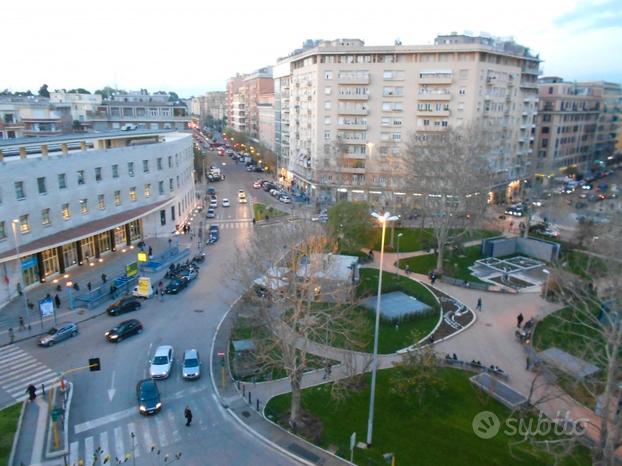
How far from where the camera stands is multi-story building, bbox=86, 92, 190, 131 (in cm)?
8350

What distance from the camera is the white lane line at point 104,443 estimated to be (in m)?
19.3

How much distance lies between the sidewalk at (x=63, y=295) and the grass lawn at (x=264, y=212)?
15.2m

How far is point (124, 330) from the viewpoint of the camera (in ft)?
95.1

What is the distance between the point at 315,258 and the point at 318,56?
53051 millimetres

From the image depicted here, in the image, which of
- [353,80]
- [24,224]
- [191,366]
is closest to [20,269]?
[24,224]

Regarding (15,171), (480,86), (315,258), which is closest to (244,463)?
(315,258)

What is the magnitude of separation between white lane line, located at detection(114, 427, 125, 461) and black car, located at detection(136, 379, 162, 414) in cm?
136

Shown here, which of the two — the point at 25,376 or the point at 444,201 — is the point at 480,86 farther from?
the point at 25,376

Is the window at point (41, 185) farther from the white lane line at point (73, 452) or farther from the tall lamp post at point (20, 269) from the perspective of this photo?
the white lane line at point (73, 452)

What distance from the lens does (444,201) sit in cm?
4106

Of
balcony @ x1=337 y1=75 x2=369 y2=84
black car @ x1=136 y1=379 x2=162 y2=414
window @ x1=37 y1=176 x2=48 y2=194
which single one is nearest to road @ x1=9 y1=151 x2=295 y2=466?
black car @ x1=136 y1=379 x2=162 y2=414

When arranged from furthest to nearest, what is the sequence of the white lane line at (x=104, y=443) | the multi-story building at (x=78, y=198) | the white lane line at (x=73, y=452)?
the multi-story building at (x=78, y=198)
the white lane line at (x=104, y=443)
the white lane line at (x=73, y=452)
